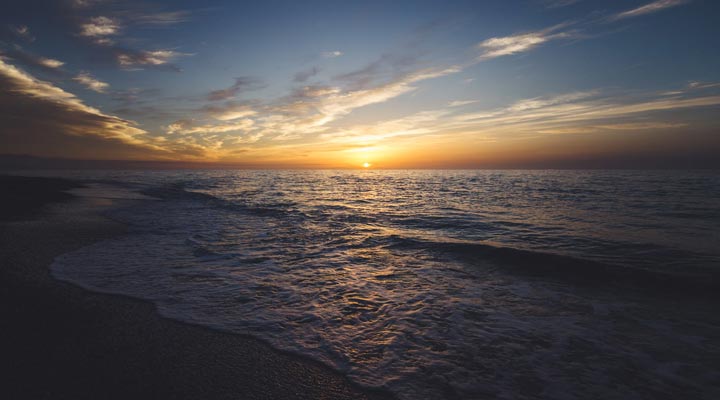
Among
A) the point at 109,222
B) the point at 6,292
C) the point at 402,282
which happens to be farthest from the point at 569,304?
the point at 109,222

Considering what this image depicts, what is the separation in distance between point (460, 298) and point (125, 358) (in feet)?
21.1

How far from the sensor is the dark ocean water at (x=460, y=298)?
4.48 meters

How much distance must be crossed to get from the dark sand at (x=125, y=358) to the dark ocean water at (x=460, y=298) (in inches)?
15.4

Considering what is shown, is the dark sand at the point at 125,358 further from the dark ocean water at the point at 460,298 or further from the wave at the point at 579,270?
the wave at the point at 579,270

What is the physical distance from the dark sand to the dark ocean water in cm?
39

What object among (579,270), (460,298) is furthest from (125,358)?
(579,270)

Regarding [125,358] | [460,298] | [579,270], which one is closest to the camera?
[125,358]

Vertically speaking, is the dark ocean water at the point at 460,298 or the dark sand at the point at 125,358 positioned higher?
the dark sand at the point at 125,358

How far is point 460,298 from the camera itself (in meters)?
7.38

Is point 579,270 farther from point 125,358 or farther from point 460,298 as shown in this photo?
point 125,358

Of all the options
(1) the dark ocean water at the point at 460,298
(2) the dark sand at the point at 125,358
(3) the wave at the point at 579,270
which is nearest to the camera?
(2) the dark sand at the point at 125,358

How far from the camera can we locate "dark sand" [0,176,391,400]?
3588 millimetres

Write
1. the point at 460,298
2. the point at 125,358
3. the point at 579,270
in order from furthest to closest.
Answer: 1. the point at 579,270
2. the point at 460,298
3. the point at 125,358

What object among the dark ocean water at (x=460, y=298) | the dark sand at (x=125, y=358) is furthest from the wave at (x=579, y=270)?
the dark sand at (x=125, y=358)
